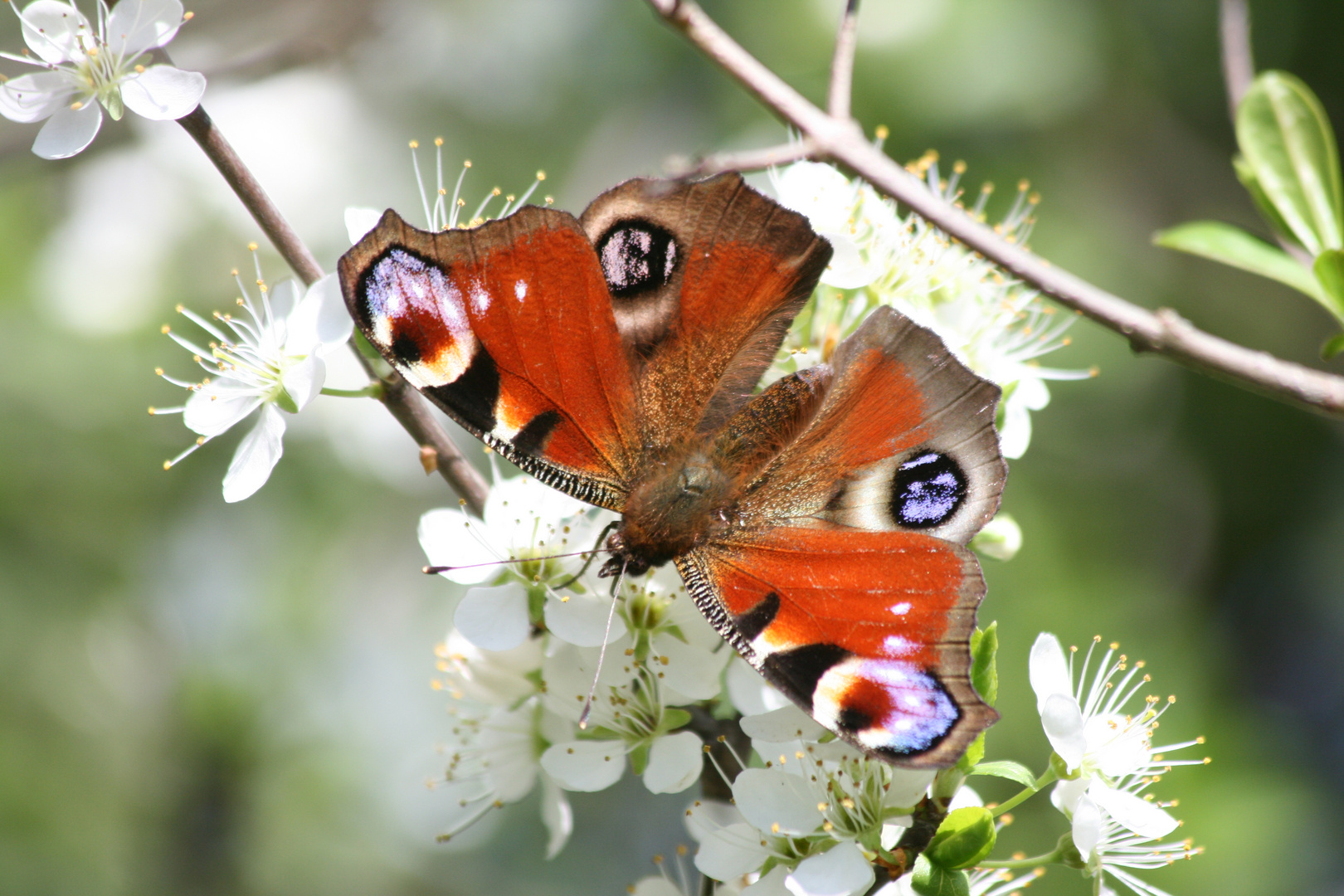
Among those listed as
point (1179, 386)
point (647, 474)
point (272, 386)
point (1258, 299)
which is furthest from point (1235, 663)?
point (272, 386)

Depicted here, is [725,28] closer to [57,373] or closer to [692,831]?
[57,373]

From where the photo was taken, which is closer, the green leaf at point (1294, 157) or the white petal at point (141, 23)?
the white petal at point (141, 23)

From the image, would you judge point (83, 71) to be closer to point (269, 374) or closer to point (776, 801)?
point (269, 374)

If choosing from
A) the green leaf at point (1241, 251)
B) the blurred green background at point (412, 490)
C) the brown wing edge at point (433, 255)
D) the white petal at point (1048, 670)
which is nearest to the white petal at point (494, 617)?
the brown wing edge at point (433, 255)

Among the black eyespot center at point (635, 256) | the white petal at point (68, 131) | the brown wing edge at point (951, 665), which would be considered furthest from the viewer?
the black eyespot center at point (635, 256)

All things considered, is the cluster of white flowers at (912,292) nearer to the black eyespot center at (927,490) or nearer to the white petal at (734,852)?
the black eyespot center at (927,490)
